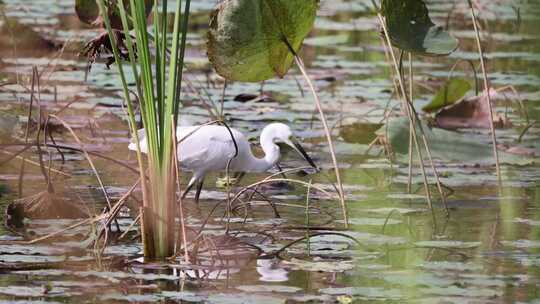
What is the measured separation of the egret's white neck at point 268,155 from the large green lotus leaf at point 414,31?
1.27 metres

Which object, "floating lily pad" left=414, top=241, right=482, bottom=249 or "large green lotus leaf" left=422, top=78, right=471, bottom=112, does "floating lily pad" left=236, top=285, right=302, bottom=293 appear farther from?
"large green lotus leaf" left=422, top=78, right=471, bottom=112

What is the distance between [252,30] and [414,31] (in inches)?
26.3

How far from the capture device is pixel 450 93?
896 cm

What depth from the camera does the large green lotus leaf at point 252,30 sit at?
19.2 ft

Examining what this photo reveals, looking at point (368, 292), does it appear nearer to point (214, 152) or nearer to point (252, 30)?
point (252, 30)

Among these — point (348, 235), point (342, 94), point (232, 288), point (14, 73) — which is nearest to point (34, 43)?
point (14, 73)

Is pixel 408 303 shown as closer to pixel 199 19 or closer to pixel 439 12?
pixel 199 19

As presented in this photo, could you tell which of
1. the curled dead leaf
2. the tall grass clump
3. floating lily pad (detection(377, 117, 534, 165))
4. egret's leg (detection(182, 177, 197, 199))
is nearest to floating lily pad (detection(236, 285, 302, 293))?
the tall grass clump

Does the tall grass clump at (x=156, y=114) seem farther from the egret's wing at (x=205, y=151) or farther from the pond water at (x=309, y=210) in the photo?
the egret's wing at (x=205, y=151)

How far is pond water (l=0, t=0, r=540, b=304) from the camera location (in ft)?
15.7

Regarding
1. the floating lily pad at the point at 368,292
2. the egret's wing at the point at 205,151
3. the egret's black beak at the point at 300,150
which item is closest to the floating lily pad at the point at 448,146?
the egret's black beak at the point at 300,150

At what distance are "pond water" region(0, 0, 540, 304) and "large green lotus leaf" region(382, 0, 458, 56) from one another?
2.26 feet

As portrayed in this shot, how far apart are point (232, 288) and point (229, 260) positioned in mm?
454

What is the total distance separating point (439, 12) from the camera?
13680 millimetres
